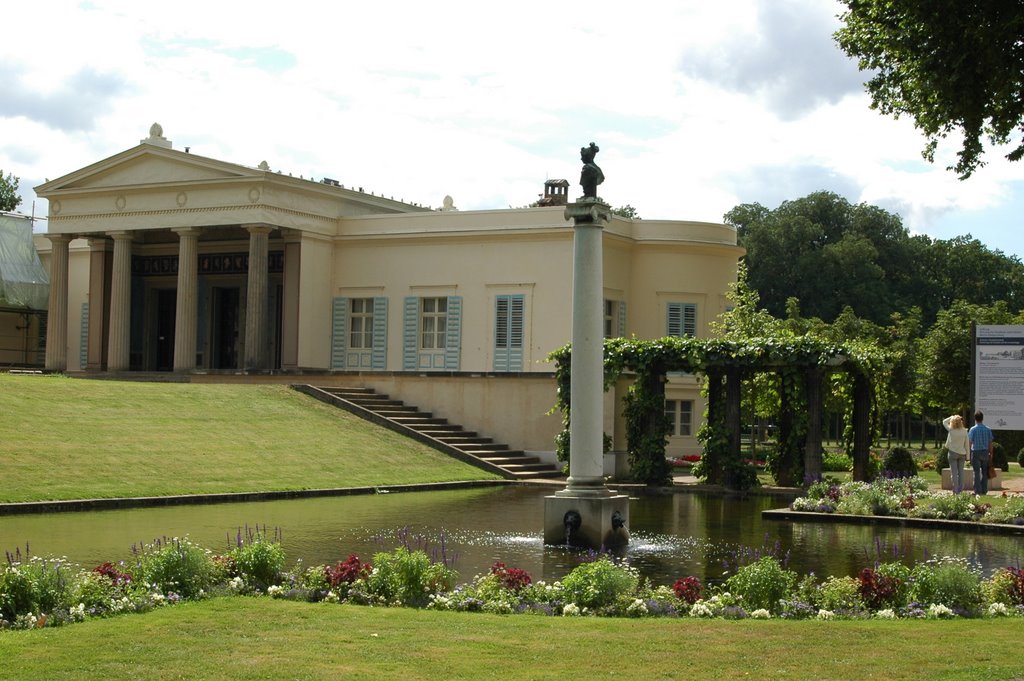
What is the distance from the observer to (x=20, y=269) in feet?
160

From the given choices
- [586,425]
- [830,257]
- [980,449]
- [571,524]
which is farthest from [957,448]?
[830,257]

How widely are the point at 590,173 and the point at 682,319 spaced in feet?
78.0

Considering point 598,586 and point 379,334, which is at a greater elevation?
point 379,334

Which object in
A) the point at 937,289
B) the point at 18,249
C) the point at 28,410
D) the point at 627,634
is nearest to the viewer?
the point at 627,634

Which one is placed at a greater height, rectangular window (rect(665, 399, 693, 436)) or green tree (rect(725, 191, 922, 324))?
green tree (rect(725, 191, 922, 324))

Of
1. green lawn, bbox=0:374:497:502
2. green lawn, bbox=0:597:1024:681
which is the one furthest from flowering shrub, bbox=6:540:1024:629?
green lawn, bbox=0:374:497:502

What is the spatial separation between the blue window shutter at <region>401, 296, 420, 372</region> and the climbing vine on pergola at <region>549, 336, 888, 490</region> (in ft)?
30.5

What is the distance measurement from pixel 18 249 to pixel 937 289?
51.9 m

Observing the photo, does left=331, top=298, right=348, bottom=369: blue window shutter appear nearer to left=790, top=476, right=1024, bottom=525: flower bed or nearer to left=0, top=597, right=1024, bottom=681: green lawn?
left=790, top=476, right=1024, bottom=525: flower bed

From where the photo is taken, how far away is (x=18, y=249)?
4944 centimetres

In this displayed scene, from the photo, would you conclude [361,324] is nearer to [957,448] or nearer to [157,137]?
[157,137]

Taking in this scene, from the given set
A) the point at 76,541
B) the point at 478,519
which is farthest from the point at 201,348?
the point at 76,541

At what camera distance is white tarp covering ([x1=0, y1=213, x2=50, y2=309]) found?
47.7 metres

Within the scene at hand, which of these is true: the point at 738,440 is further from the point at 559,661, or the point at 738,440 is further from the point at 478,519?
the point at 559,661
